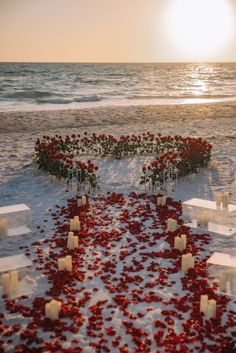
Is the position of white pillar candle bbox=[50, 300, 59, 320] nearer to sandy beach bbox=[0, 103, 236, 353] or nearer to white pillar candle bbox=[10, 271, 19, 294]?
sandy beach bbox=[0, 103, 236, 353]

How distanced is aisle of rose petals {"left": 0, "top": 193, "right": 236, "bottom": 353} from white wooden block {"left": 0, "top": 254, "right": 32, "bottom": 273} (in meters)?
0.37

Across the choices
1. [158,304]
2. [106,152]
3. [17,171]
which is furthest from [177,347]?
[106,152]

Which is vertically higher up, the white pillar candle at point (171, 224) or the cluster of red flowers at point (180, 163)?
the cluster of red flowers at point (180, 163)

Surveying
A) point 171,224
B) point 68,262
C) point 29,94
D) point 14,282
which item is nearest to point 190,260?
point 171,224

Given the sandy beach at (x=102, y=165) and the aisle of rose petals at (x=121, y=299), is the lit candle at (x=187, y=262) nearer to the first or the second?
the aisle of rose petals at (x=121, y=299)

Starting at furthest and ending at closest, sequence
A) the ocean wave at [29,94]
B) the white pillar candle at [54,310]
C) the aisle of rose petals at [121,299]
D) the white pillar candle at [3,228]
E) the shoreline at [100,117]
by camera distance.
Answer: the ocean wave at [29,94] → the shoreline at [100,117] → the white pillar candle at [3,228] → the white pillar candle at [54,310] → the aisle of rose petals at [121,299]

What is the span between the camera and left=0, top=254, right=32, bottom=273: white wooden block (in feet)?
25.1

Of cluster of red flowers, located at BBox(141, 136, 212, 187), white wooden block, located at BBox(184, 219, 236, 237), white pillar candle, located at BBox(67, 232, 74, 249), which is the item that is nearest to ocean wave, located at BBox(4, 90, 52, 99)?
cluster of red flowers, located at BBox(141, 136, 212, 187)

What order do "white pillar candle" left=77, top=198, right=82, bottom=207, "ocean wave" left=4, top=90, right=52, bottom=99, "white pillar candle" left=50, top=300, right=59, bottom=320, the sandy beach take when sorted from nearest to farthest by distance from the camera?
"white pillar candle" left=50, top=300, right=59, bottom=320 < the sandy beach < "white pillar candle" left=77, top=198, right=82, bottom=207 < "ocean wave" left=4, top=90, right=52, bottom=99

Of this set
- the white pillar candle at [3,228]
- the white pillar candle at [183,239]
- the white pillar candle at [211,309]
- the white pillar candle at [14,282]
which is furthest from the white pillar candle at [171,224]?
the white pillar candle at [14,282]

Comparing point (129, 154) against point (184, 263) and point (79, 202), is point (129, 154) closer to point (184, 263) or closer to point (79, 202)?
point (79, 202)

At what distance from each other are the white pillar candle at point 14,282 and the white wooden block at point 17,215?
117 inches

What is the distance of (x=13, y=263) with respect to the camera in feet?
25.7

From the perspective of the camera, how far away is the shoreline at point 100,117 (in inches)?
1035
